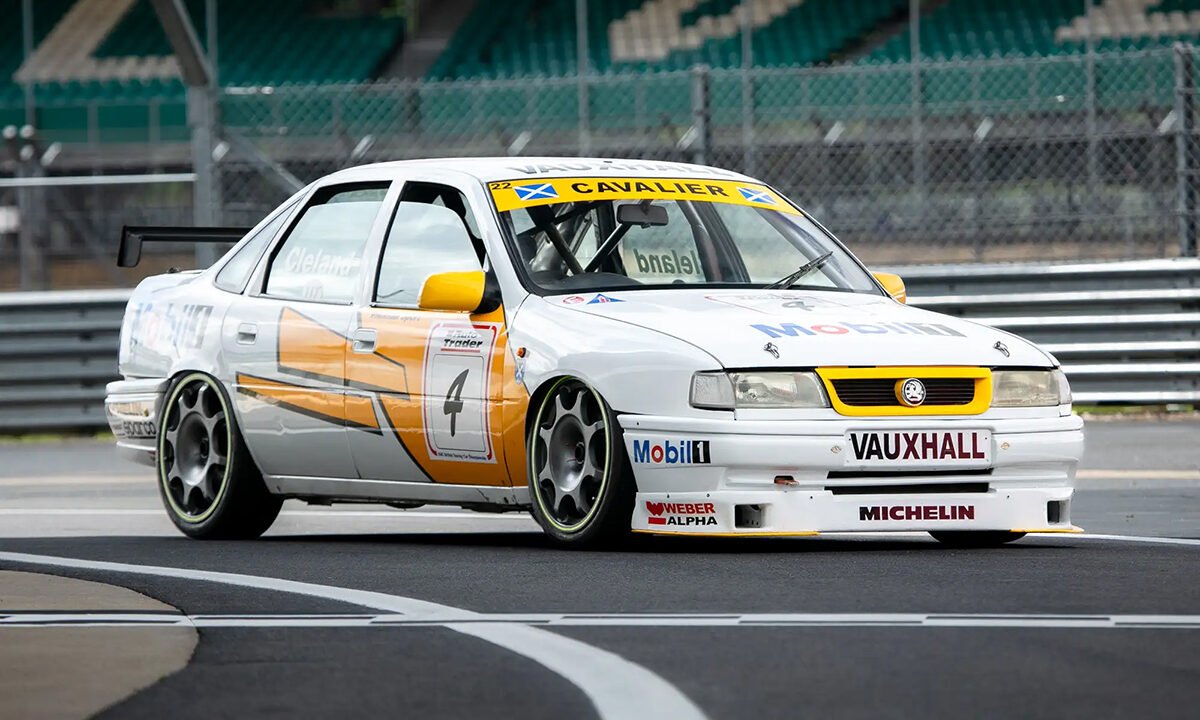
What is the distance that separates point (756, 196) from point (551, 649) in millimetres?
4184

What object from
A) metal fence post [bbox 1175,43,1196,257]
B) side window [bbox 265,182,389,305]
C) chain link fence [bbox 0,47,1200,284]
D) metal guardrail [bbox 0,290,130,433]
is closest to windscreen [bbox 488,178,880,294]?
side window [bbox 265,182,389,305]

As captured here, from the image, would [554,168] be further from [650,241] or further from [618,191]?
[650,241]

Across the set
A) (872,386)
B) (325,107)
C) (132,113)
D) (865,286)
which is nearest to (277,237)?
(865,286)

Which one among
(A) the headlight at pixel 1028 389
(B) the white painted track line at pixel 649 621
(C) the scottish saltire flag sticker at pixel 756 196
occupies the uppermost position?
(C) the scottish saltire flag sticker at pixel 756 196

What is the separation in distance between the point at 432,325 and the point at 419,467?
53 cm

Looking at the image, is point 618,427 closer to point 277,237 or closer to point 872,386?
point 872,386

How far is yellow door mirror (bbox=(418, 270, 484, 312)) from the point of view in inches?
339

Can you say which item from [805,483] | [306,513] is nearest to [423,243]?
[805,483]

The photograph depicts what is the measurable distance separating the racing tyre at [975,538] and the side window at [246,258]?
3.13m

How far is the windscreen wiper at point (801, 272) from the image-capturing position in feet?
29.7

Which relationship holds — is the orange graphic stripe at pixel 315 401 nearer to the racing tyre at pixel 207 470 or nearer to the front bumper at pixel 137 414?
the racing tyre at pixel 207 470

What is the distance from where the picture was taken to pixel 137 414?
1032 cm

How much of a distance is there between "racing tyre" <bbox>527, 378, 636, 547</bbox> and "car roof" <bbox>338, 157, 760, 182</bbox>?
4.01 feet

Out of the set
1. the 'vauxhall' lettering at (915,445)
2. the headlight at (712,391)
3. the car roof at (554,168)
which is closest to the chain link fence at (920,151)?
the car roof at (554,168)
